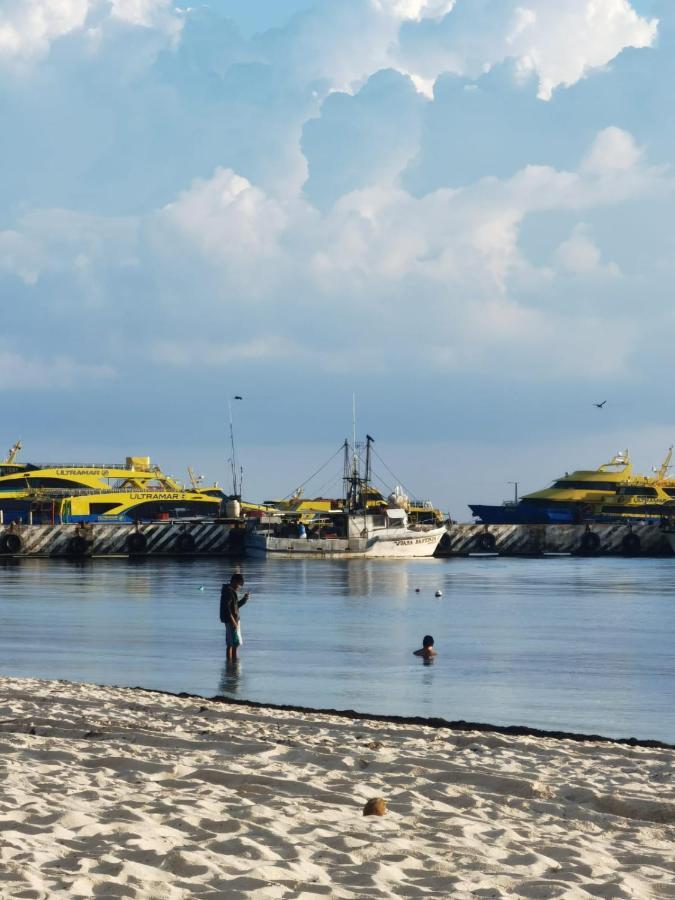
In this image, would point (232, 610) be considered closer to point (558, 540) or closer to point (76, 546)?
point (76, 546)

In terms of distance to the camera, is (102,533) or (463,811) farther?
(102,533)

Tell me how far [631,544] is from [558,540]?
566 centimetres

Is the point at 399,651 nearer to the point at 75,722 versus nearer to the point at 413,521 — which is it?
the point at 75,722

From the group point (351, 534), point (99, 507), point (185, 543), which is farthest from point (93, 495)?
point (351, 534)

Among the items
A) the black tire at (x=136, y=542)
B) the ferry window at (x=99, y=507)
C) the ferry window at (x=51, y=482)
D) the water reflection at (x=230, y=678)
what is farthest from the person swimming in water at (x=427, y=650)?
the ferry window at (x=51, y=482)

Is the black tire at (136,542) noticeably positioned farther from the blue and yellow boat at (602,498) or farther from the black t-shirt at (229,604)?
the black t-shirt at (229,604)

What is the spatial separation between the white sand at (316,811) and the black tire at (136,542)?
6913cm

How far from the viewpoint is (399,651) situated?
26922 millimetres

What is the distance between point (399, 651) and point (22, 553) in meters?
58.7

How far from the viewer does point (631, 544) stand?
9731 cm

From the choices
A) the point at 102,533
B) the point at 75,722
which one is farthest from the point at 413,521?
the point at 75,722

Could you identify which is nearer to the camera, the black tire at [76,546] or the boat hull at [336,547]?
the boat hull at [336,547]

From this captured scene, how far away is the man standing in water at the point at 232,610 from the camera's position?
22531 millimetres

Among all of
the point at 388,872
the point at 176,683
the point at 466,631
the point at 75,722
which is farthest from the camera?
the point at 466,631
